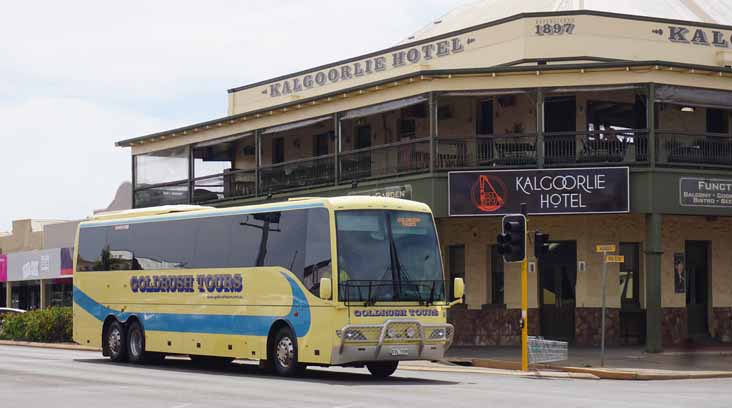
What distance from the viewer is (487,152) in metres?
34.7

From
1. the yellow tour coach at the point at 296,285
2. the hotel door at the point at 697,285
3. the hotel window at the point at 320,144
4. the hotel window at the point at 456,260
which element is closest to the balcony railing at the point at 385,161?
the hotel window at the point at 456,260

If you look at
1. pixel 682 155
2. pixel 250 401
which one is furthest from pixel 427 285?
pixel 682 155

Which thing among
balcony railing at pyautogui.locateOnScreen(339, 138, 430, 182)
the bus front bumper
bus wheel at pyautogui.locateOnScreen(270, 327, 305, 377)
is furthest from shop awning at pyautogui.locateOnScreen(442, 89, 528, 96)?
bus wheel at pyautogui.locateOnScreen(270, 327, 305, 377)

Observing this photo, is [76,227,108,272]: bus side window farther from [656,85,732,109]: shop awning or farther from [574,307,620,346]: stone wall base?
[656,85,732,109]: shop awning

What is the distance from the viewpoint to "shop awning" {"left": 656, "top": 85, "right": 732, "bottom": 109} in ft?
105

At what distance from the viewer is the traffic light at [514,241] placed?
84.3 ft

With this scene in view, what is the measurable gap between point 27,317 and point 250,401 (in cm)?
2669

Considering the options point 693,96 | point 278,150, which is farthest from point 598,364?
point 278,150

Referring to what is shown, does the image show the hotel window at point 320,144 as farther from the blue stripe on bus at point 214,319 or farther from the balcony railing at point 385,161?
the blue stripe on bus at point 214,319

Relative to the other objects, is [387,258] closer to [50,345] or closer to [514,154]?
[514,154]

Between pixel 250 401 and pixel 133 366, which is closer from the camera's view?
pixel 250 401

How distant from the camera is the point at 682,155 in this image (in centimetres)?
3294

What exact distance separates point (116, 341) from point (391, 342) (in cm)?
888

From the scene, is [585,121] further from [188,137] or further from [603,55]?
[188,137]
